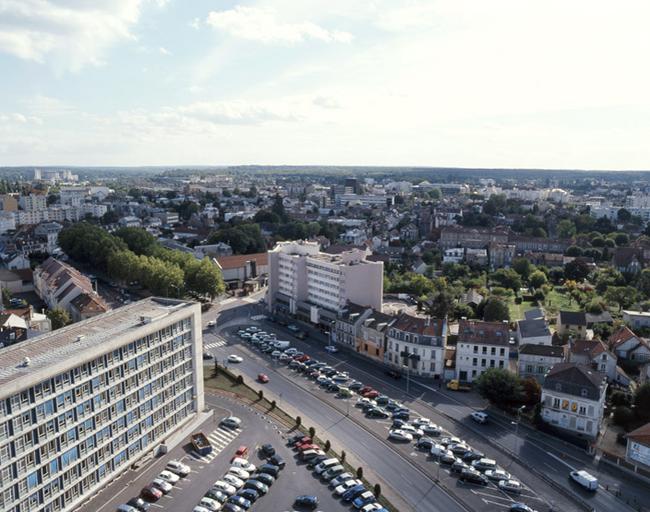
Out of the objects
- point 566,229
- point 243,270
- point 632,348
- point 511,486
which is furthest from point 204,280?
point 566,229

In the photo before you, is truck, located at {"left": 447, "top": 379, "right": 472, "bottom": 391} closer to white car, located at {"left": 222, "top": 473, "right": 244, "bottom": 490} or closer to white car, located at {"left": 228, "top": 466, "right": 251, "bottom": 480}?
white car, located at {"left": 228, "top": 466, "right": 251, "bottom": 480}

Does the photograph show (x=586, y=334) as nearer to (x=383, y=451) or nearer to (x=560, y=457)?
(x=560, y=457)

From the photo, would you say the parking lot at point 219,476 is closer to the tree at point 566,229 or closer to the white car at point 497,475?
the white car at point 497,475

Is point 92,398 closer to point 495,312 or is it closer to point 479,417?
point 479,417

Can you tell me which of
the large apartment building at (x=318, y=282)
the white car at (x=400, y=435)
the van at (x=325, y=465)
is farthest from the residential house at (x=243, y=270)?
the van at (x=325, y=465)

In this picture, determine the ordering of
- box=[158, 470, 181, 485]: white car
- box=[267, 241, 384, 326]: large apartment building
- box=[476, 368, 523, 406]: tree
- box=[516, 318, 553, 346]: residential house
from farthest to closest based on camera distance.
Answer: box=[267, 241, 384, 326]: large apartment building < box=[516, 318, 553, 346]: residential house < box=[476, 368, 523, 406]: tree < box=[158, 470, 181, 485]: white car

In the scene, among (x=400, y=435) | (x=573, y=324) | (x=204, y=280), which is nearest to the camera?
(x=400, y=435)

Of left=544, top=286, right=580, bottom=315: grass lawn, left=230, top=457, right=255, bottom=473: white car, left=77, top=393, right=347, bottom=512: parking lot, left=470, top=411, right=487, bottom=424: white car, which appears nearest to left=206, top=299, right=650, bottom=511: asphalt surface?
left=470, top=411, right=487, bottom=424: white car
